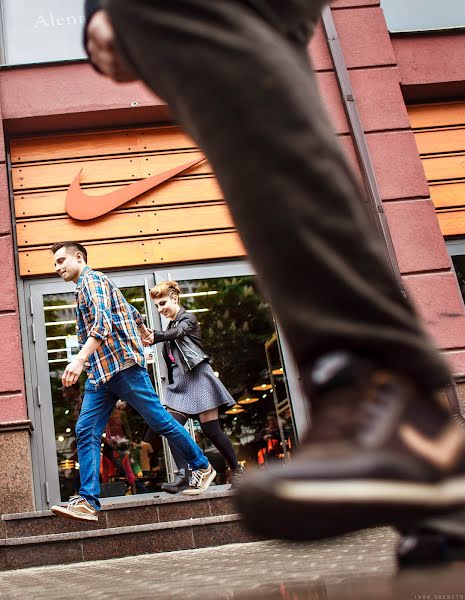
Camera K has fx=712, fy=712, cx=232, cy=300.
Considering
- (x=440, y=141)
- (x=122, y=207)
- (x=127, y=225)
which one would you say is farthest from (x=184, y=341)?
(x=440, y=141)

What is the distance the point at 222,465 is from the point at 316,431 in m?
7.34

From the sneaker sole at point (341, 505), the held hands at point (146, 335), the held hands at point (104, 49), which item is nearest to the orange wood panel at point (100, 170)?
the held hands at point (146, 335)

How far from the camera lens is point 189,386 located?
254 inches

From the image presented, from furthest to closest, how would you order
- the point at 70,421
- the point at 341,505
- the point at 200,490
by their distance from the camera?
the point at 70,421, the point at 200,490, the point at 341,505

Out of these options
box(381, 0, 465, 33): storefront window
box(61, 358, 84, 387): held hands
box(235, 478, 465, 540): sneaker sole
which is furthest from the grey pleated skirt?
box(235, 478, 465, 540): sneaker sole

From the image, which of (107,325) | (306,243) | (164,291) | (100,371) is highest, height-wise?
Answer: (164,291)

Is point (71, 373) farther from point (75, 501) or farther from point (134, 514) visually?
point (134, 514)

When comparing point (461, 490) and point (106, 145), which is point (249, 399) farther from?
point (461, 490)

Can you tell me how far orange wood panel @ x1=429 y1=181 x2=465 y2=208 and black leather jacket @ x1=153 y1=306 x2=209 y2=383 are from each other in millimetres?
3767

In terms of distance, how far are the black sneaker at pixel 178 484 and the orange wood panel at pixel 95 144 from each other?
390cm

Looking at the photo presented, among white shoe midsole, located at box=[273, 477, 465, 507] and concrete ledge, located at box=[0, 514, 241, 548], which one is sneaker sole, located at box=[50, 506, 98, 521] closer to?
concrete ledge, located at box=[0, 514, 241, 548]

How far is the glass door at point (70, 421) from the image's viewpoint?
7.34 m

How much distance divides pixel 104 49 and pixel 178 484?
17.6 ft

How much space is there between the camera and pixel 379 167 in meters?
8.03
